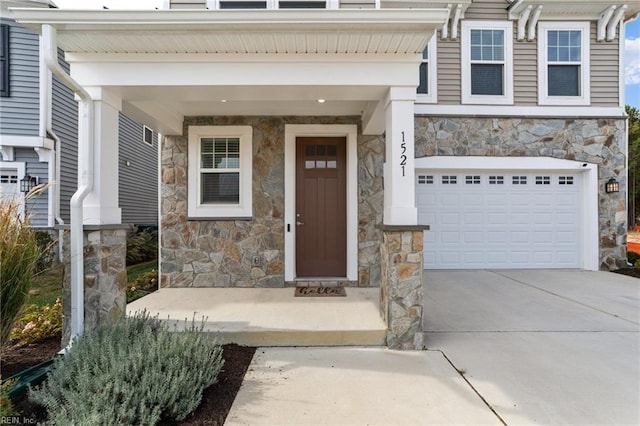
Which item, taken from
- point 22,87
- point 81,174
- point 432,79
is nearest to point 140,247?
point 22,87

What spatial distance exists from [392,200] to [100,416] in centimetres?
270

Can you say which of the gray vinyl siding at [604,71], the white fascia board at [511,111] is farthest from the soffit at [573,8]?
the white fascia board at [511,111]

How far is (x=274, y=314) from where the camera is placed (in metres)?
3.79

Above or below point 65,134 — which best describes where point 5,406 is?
below

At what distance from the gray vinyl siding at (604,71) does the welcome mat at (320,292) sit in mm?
6353

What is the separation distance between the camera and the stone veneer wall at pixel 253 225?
514cm

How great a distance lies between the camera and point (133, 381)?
2.09 meters

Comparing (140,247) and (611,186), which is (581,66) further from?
(140,247)

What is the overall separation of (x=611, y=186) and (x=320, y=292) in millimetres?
6117

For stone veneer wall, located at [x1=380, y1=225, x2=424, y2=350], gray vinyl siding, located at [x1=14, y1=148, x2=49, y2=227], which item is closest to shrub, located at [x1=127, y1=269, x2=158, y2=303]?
gray vinyl siding, located at [x1=14, y1=148, x2=49, y2=227]

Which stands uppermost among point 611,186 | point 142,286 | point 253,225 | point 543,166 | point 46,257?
point 543,166

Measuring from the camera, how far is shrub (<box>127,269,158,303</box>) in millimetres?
4824

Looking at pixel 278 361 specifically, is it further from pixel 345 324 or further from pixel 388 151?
pixel 388 151

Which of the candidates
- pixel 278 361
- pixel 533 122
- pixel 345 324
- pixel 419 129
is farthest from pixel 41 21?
pixel 533 122
